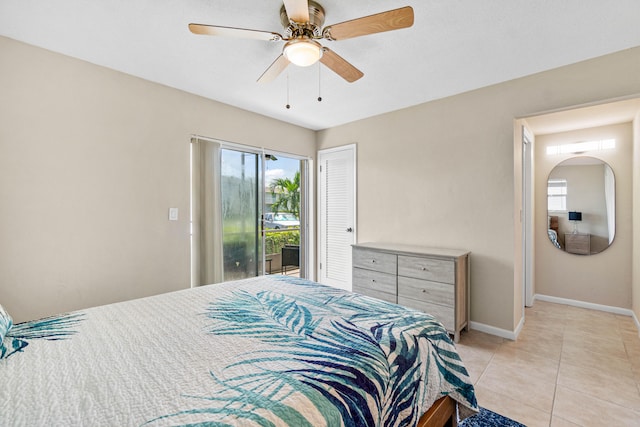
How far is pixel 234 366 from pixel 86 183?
2.30 metres

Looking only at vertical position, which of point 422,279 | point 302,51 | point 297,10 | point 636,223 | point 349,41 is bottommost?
point 422,279

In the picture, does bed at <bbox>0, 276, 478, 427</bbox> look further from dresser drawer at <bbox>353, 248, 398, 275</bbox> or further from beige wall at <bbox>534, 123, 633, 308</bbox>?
beige wall at <bbox>534, 123, 633, 308</bbox>

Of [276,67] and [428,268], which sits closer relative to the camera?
[276,67]

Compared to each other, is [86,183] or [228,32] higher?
[228,32]

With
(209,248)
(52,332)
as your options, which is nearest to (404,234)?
(209,248)

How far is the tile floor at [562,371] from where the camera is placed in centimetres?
179

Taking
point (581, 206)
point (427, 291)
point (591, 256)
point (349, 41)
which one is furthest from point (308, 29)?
point (591, 256)

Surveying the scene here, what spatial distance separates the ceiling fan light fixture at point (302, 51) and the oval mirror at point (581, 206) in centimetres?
382

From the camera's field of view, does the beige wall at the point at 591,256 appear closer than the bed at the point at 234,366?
No

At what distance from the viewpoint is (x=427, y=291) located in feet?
9.44

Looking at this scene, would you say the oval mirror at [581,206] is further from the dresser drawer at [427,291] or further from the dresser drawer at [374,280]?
the dresser drawer at [374,280]

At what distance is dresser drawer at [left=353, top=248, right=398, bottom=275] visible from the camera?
3.13 metres

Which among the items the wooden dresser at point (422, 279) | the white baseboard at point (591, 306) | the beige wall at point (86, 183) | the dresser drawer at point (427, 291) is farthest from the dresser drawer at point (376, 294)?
the white baseboard at point (591, 306)

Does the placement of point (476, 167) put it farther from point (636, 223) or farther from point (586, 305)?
point (586, 305)
